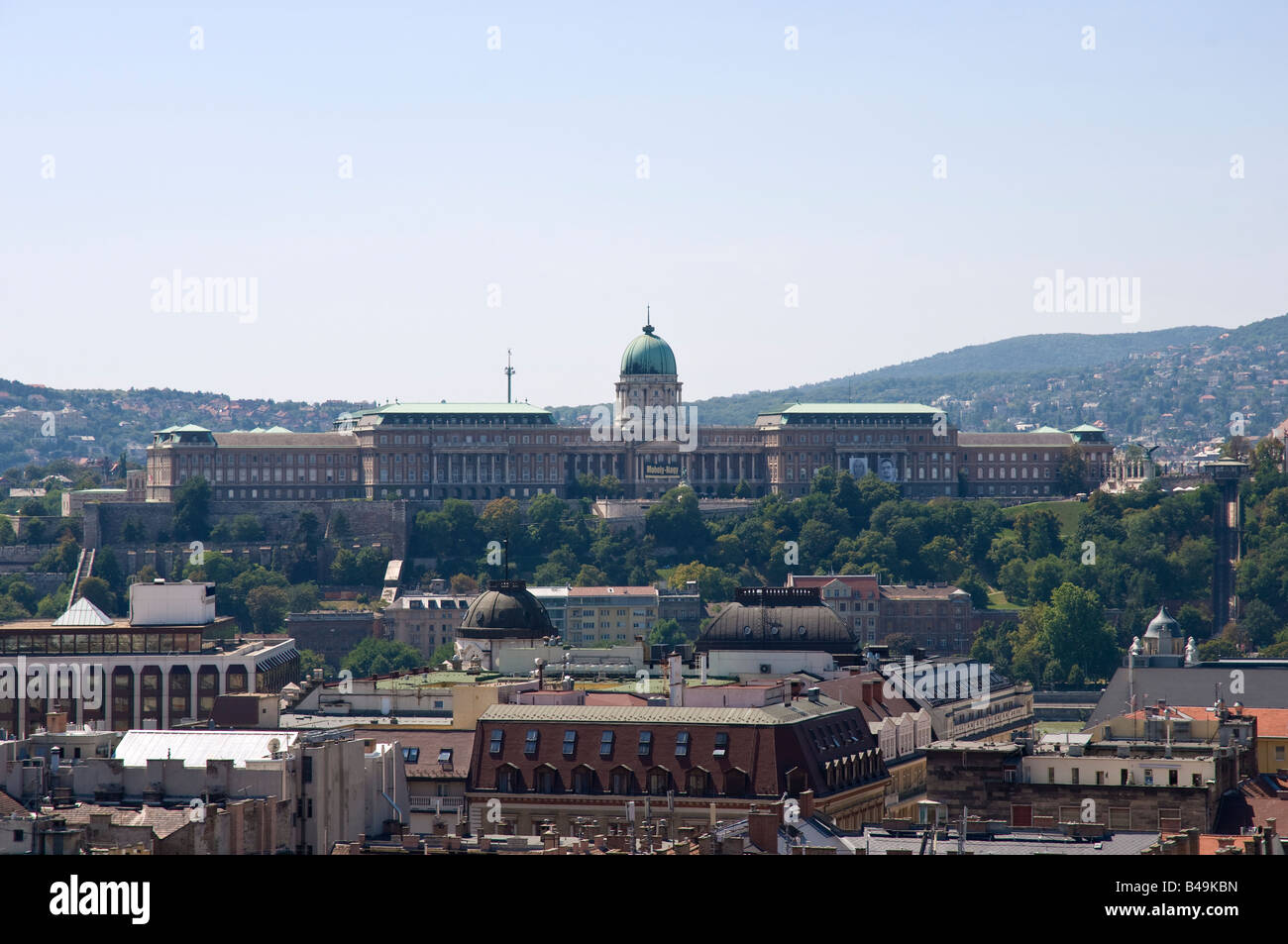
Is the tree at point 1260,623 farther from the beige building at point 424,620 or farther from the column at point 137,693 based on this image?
the column at point 137,693

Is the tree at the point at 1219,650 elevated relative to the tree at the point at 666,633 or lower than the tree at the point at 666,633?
lower

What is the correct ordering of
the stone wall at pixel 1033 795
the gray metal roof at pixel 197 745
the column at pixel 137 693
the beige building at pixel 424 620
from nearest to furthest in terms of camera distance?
the stone wall at pixel 1033 795
the gray metal roof at pixel 197 745
the column at pixel 137 693
the beige building at pixel 424 620

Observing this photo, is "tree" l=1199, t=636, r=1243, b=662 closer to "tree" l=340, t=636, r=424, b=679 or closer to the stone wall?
"tree" l=340, t=636, r=424, b=679

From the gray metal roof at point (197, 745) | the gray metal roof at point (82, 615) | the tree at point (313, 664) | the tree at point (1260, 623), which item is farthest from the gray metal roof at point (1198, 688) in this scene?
the tree at point (1260, 623)

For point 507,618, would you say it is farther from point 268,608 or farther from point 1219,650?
point 268,608

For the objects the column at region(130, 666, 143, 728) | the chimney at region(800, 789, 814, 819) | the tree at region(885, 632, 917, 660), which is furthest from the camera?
the tree at region(885, 632, 917, 660)

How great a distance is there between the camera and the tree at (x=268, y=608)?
7672 inches

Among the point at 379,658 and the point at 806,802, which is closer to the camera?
the point at 806,802

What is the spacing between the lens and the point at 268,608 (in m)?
197

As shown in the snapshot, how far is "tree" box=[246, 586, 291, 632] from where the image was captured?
194875 mm

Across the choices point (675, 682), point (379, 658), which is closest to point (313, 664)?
point (379, 658)

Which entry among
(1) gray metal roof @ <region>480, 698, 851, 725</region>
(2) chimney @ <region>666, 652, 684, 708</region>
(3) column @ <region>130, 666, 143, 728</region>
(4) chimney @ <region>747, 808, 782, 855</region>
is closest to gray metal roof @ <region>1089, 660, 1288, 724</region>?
(2) chimney @ <region>666, 652, 684, 708</region>
